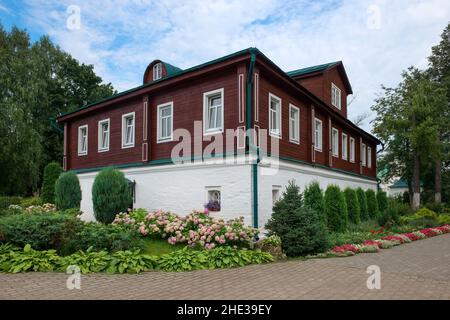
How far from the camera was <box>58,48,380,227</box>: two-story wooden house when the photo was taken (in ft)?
40.5

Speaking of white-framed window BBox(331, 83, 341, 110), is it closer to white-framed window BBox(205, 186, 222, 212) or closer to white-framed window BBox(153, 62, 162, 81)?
white-framed window BBox(153, 62, 162, 81)

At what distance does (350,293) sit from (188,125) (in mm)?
9495

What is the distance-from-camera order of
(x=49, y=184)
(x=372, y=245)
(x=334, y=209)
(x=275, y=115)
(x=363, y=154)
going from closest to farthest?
(x=372, y=245), (x=275, y=115), (x=334, y=209), (x=49, y=184), (x=363, y=154)

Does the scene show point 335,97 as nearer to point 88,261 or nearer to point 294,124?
point 294,124

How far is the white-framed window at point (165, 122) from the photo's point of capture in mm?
15359

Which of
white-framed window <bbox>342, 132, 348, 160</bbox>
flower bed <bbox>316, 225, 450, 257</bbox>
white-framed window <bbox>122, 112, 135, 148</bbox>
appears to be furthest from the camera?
white-framed window <bbox>342, 132, 348, 160</bbox>

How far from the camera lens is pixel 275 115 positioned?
14273 millimetres

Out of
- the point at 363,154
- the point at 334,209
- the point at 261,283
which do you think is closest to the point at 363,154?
the point at 363,154

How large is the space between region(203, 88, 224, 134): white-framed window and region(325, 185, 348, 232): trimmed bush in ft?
16.6

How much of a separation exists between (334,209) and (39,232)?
10265mm

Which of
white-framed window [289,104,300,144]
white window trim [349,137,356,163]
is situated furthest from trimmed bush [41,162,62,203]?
white window trim [349,137,356,163]

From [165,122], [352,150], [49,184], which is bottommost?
[49,184]

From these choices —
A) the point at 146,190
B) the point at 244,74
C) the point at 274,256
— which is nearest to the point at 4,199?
the point at 146,190

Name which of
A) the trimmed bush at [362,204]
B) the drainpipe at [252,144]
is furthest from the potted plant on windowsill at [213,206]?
the trimmed bush at [362,204]
